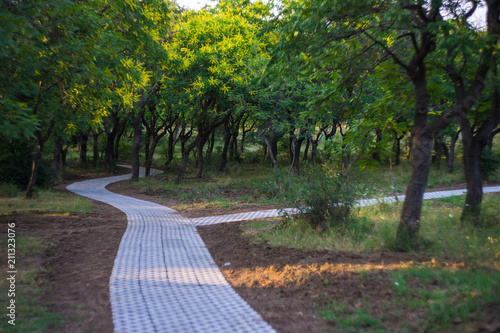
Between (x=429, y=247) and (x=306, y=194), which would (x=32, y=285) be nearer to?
(x=306, y=194)

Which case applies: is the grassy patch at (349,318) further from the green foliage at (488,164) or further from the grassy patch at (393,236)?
A: the green foliage at (488,164)

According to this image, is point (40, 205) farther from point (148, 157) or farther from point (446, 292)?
point (148, 157)

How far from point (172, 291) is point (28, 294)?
1889 mm

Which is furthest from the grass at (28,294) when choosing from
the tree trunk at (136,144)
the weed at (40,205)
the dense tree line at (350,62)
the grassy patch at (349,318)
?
the tree trunk at (136,144)

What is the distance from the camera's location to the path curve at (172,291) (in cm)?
387

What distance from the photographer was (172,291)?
487cm

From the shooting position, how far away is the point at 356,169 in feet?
24.9

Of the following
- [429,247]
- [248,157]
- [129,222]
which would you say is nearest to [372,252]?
[429,247]

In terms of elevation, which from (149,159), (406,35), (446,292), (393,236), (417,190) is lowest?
(446,292)

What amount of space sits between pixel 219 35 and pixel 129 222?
12.0 meters

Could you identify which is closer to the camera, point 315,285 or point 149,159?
point 315,285

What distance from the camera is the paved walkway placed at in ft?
12.7

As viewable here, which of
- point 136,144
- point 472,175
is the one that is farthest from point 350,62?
point 136,144

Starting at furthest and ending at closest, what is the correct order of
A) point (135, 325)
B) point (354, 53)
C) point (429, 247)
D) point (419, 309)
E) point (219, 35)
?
point (219, 35) → point (354, 53) → point (429, 247) → point (135, 325) → point (419, 309)
